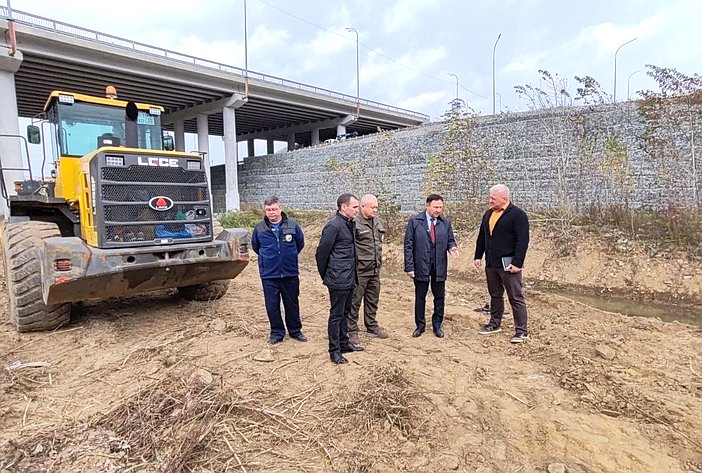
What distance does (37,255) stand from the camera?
4859 mm

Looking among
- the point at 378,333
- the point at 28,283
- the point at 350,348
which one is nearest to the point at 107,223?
the point at 28,283

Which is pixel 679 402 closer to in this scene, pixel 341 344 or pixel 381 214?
pixel 341 344

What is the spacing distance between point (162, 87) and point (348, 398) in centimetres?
2180

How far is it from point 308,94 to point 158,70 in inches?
375

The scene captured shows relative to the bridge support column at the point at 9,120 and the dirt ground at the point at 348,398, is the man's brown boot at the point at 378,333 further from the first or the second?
the bridge support column at the point at 9,120

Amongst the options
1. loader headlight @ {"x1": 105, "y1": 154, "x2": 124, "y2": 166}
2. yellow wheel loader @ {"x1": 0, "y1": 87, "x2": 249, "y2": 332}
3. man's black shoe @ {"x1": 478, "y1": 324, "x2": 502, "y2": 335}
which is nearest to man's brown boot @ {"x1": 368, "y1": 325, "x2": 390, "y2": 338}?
man's black shoe @ {"x1": 478, "y1": 324, "x2": 502, "y2": 335}

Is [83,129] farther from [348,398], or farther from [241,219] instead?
[241,219]

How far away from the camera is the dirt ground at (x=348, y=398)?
2795mm

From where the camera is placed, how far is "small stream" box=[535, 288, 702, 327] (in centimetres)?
648

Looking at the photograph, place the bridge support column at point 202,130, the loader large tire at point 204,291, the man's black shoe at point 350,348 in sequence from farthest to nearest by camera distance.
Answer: the bridge support column at point 202,130 < the loader large tire at point 204,291 < the man's black shoe at point 350,348

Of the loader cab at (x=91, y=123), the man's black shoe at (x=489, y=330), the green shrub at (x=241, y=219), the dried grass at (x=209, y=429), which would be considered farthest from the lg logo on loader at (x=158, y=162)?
the green shrub at (x=241, y=219)

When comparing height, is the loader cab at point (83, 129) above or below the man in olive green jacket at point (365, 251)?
above

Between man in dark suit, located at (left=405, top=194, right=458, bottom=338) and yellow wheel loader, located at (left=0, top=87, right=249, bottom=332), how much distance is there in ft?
6.76

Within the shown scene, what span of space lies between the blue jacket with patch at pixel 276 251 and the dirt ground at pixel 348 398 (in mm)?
761
